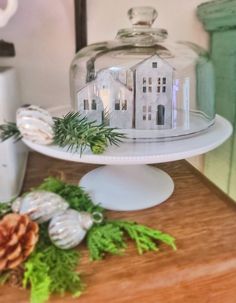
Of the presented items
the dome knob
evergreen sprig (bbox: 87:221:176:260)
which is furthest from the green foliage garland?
the dome knob

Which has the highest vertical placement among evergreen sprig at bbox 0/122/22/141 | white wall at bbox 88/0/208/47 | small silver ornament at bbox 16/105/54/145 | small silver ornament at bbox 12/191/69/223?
white wall at bbox 88/0/208/47

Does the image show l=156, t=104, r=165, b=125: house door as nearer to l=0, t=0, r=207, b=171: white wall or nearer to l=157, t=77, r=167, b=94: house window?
l=157, t=77, r=167, b=94: house window

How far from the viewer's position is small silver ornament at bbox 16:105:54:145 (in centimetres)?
42

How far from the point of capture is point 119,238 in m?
0.38

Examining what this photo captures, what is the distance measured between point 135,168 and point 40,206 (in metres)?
0.19

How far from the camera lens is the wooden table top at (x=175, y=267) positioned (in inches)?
12.9

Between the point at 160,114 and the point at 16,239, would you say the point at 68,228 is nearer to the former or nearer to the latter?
the point at 16,239

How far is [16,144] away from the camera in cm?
53

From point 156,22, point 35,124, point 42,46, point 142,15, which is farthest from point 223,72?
point 35,124

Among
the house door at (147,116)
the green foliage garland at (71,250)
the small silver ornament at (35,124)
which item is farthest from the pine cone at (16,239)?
the house door at (147,116)

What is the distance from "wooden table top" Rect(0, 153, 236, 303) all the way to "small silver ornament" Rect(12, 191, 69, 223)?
54mm

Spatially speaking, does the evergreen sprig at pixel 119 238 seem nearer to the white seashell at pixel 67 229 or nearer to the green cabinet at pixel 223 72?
the white seashell at pixel 67 229

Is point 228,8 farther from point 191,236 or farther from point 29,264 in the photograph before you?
point 29,264

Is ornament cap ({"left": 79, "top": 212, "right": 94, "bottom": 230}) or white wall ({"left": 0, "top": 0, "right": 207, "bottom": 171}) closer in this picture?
ornament cap ({"left": 79, "top": 212, "right": 94, "bottom": 230})
